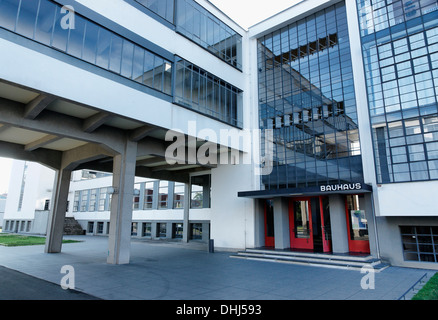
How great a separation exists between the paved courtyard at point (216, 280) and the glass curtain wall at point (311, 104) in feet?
17.2

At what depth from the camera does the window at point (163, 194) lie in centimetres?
2938

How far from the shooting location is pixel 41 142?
A: 1452 cm

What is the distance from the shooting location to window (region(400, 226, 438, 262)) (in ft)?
38.8

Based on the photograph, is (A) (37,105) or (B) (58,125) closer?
(A) (37,105)

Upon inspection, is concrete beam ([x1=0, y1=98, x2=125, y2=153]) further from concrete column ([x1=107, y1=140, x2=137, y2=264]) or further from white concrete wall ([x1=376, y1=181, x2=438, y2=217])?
white concrete wall ([x1=376, y1=181, x2=438, y2=217])

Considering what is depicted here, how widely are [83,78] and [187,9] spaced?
8.30 m

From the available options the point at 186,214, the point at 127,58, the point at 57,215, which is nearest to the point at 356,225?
the point at 127,58

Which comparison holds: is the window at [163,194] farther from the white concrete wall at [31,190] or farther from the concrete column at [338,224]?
the white concrete wall at [31,190]

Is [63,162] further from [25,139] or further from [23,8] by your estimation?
[23,8]

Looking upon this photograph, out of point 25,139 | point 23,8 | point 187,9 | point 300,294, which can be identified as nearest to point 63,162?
point 25,139

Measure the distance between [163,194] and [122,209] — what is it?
53.7 ft

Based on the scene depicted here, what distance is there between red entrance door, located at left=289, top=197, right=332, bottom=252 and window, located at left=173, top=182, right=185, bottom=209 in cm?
1347

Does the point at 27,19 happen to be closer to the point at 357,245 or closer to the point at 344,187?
the point at 344,187

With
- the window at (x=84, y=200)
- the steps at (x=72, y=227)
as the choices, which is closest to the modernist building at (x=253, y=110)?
the steps at (x=72, y=227)
